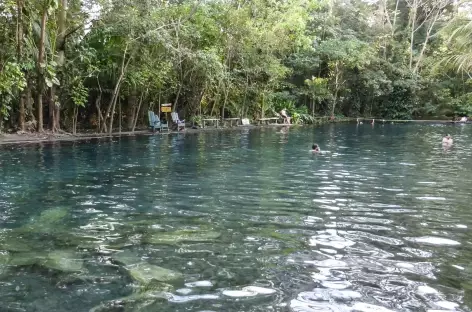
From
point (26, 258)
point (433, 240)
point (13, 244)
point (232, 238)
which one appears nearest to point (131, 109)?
point (13, 244)

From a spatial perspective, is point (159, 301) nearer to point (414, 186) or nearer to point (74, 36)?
point (414, 186)

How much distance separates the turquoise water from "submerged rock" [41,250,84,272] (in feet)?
0.07

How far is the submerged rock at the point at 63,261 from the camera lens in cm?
453

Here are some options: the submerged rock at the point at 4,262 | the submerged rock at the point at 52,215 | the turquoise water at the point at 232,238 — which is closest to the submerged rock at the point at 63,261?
the turquoise water at the point at 232,238

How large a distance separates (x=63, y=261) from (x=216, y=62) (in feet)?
56.6

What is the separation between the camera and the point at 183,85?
79.1 ft

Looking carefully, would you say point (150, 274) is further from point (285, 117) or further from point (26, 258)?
point (285, 117)

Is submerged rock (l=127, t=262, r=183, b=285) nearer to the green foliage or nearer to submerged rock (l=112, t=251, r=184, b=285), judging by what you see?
submerged rock (l=112, t=251, r=184, b=285)

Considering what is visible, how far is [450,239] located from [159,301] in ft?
12.3

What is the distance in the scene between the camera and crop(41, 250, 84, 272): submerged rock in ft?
14.9

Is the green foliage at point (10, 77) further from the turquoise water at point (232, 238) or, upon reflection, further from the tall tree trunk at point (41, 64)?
the turquoise water at point (232, 238)

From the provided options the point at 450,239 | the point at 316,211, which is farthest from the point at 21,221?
the point at 450,239

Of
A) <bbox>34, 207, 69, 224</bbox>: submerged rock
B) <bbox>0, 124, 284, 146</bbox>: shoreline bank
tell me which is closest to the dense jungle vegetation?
<bbox>0, 124, 284, 146</bbox>: shoreline bank

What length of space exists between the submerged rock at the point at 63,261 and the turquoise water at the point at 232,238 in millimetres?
21
